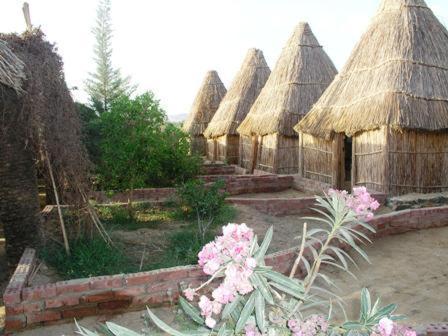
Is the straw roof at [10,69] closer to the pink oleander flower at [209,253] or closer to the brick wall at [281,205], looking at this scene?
the pink oleander flower at [209,253]

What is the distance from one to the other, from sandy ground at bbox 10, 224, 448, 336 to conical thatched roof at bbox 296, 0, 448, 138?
342cm

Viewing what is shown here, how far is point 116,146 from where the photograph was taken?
779 centimetres

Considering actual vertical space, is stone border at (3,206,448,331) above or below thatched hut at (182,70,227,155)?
below

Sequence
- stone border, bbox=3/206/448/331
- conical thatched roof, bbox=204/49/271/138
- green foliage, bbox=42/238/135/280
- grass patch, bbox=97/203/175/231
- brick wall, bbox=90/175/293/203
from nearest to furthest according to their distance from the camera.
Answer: stone border, bbox=3/206/448/331, green foliage, bbox=42/238/135/280, grass patch, bbox=97/203/175/231, brick wall, bbox=90/175/293/203, conical thatched roof, bbox=204/49/271/138

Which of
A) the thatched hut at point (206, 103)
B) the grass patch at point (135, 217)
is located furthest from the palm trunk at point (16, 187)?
the thatched hut at point (206, 103)

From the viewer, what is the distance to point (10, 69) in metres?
5.06

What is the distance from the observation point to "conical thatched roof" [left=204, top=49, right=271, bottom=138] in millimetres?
20609

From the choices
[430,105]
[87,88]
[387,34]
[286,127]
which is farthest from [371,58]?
[87,88]

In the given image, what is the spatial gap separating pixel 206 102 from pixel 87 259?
2186cm

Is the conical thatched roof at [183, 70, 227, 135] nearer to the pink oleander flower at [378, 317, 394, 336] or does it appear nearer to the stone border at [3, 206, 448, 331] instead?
the stone border at [3, 206, 448, 331]

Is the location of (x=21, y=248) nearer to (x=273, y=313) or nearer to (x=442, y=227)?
(x=273, y=313)

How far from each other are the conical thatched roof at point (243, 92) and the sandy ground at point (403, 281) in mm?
14213

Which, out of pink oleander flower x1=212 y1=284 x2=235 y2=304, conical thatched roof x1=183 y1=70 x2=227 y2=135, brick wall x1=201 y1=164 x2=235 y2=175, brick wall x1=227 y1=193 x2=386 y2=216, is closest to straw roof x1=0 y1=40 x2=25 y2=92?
pink oleander flower x1=212 y1=284 x2=235 y2=304

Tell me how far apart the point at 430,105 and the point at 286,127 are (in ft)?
19.7
